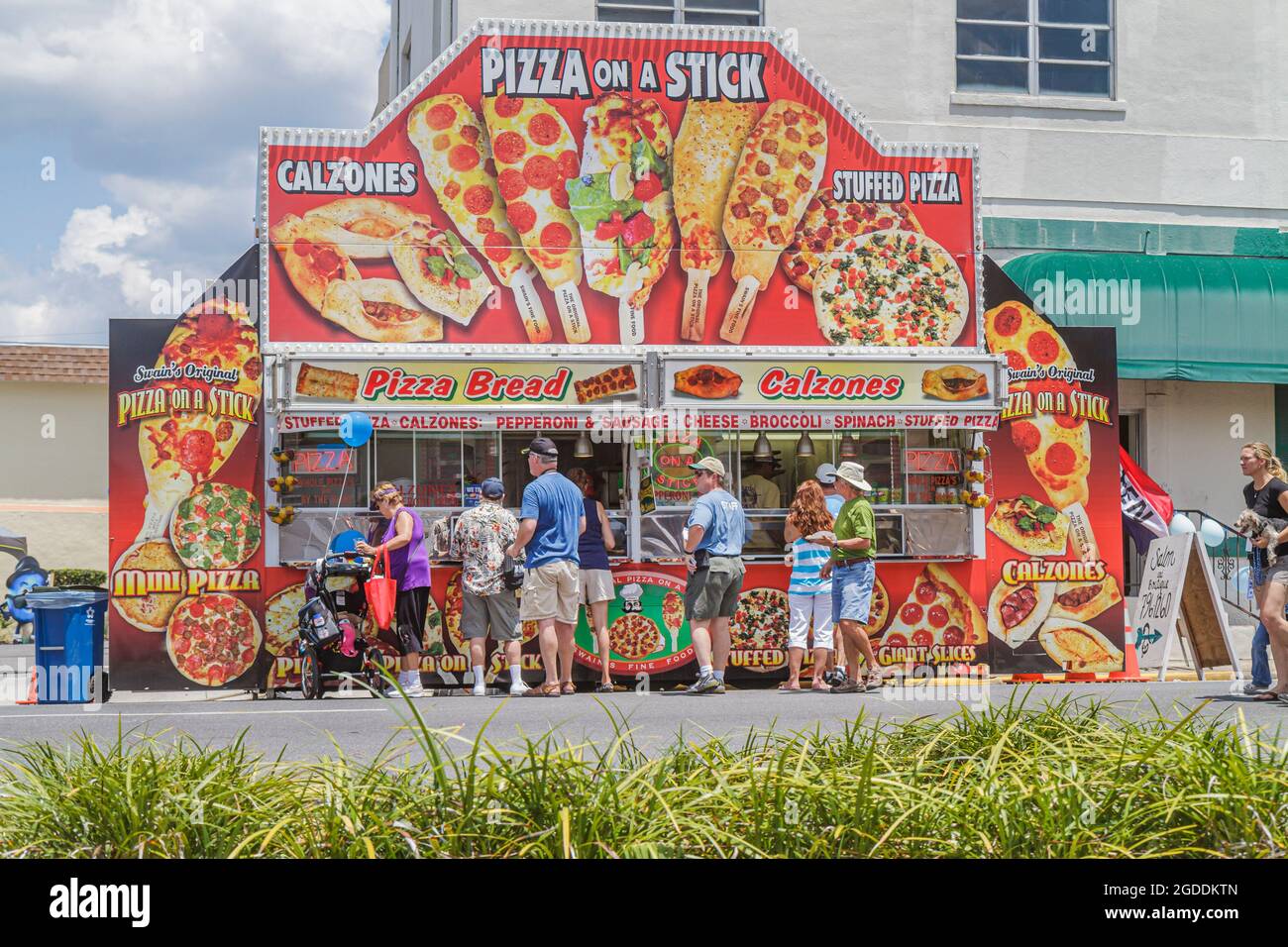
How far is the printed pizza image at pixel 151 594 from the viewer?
12570mm

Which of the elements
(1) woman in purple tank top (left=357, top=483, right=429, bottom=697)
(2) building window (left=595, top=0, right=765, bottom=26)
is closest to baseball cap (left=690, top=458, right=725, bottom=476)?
(1) woman in purple tank top (left=357, top=483, right=429, bottom=697)

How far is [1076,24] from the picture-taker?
21.8m

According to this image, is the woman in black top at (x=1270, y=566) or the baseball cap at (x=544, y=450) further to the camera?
the baseball cap at (x=544, y=450)

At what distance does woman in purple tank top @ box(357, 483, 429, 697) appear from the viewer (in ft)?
40.3

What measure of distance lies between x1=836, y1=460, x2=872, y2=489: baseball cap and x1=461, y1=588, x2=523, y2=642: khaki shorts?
3.03 metres

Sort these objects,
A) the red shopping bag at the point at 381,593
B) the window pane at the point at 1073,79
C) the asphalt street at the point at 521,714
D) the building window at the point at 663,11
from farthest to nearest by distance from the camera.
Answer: the window pane at the point at 1073,79, the building window at the point at 663,11, the red shopping bag at the point at 381,593, the asphalt street at the point at 521,714

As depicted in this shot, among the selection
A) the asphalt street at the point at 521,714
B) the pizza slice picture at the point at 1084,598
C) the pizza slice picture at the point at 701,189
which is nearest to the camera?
the asphalt street at the point at 521,714

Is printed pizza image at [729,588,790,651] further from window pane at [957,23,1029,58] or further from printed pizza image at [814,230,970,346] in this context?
window pane at [957,23,1029,58]

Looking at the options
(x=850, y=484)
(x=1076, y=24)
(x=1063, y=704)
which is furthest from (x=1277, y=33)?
(x=1063, y=704)

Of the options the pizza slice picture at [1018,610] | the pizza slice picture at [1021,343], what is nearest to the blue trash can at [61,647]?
the pizza slice picture at [1018,610]

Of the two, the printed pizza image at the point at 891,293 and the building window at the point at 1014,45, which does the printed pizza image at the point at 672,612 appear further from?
the building window at the point at 1014,45

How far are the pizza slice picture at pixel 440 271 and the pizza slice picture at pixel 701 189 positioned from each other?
1877mm

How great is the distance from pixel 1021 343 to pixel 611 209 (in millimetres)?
4152
